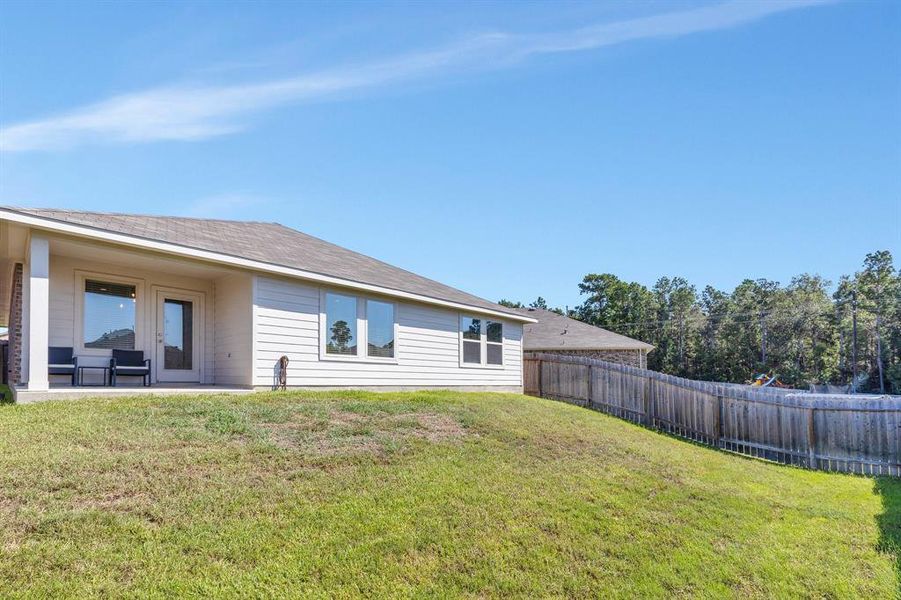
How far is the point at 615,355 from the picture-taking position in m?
23.4

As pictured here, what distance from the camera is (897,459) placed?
31.7 ft

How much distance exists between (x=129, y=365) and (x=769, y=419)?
12374mm

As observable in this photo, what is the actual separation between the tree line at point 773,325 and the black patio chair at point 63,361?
4469 centimetres

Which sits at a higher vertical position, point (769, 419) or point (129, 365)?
point (129, 365)

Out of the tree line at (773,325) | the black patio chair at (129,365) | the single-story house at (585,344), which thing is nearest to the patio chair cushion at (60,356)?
the black patio chair at (129,365)

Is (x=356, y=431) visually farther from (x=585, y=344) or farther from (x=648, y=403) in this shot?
(x=585, y=344)

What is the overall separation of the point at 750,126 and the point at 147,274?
14948mm

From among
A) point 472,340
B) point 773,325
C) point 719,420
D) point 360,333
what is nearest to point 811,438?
point 719,420

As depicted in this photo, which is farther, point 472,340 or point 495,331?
point 495,331

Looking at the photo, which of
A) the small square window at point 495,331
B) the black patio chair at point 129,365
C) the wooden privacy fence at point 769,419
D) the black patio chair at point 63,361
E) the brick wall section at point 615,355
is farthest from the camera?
the brick wall section at point 615,355

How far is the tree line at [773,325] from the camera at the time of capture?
43312mm

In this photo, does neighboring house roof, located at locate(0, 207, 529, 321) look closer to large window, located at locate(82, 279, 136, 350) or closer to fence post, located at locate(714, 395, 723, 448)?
large window, located at locate(82, 279, 136, 350)

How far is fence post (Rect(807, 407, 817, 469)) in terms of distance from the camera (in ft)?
33.8

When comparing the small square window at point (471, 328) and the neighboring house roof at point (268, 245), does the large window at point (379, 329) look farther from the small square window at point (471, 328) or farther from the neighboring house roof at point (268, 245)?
the small square window at point (471, 328)
